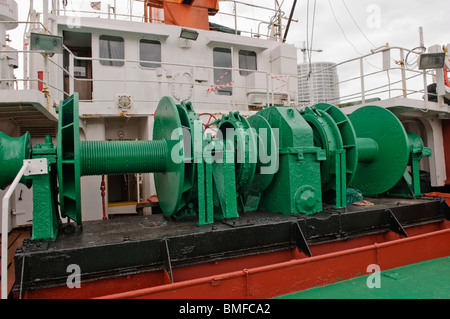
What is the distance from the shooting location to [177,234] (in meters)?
3.12

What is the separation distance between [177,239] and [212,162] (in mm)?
1048

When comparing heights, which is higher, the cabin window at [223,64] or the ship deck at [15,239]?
A: the cabin window at [223,64]

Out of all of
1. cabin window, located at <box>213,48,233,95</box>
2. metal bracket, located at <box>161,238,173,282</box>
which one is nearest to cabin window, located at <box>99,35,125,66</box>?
cabin window, located at <box>213,48,233,95</box>

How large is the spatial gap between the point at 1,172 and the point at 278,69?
7.87 m

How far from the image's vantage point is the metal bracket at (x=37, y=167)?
2.97m

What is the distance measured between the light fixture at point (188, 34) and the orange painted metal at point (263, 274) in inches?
257

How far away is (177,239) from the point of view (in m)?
3.03

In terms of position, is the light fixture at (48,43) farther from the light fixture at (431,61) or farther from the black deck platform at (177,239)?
the light fixture at (431,61)

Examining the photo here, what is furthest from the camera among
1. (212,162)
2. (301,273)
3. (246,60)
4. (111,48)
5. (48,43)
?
(246,60)

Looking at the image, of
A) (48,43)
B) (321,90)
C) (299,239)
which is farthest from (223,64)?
(299,239)

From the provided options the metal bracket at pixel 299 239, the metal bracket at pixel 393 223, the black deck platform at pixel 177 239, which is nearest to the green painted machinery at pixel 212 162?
the black deck platform at pixel 177 239

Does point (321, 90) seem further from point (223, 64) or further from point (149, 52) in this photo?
point (149, 52)

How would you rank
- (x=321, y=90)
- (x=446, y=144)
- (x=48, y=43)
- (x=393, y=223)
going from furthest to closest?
(x=321, y=90), (x=446, y=144), (x=48, y=43), (x=393, y=223)
